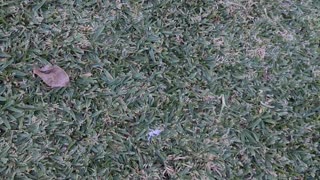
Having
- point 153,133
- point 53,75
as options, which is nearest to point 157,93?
point 153,133

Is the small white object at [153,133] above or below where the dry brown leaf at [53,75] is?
below

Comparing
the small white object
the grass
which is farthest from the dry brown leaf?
the small white object

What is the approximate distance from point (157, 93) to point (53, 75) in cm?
51

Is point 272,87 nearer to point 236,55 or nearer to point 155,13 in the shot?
point 236,55

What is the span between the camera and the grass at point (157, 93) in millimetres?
2154

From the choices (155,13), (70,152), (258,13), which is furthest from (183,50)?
(70,152)

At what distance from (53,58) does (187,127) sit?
2.26ft

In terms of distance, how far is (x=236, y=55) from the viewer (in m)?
2.74

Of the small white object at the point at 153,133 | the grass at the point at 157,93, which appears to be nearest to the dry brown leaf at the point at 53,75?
the grass at the point at 157,93

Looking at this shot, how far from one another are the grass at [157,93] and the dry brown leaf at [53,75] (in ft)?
0.10

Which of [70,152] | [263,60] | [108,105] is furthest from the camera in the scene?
[263,60]

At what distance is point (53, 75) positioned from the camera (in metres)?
2.23

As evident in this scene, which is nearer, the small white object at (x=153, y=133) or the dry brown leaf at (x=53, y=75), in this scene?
the dry brown leaf at (x=53, y=75)

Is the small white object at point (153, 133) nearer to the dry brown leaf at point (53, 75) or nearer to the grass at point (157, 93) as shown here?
the grass at point (157, 93)
